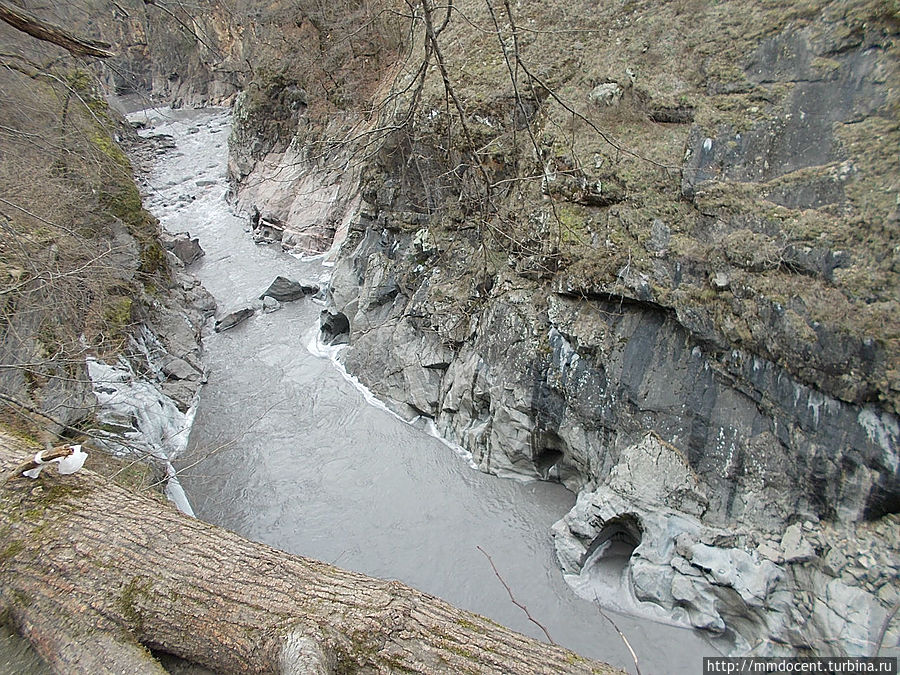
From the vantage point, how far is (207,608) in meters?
2.14

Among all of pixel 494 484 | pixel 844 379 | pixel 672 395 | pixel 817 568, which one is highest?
pixel 844 379

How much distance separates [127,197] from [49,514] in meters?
9.84

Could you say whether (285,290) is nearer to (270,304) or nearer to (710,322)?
(270,304)

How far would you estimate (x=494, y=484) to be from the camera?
6.81 metres

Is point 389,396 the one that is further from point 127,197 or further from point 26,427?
point 127,197

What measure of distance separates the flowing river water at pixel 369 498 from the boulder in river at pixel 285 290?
157 centimetres

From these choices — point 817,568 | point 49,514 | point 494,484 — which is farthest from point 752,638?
point 49,514

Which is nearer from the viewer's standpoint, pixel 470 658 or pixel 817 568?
pixel 470 658

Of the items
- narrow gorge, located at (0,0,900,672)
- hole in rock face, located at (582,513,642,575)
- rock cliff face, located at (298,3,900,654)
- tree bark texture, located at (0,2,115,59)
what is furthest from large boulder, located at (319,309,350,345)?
tree bark texture, located at (0,2,115,59)

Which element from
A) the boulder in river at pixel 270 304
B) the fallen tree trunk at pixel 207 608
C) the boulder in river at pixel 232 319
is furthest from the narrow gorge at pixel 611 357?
the boulder in river at pixel 270 304

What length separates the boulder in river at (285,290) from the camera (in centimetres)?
1177

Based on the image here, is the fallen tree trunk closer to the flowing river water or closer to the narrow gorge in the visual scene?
the flowing river water

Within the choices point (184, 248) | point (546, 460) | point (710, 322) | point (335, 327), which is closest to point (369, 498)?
point (546, 460)

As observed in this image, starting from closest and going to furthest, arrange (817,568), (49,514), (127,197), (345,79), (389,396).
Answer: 1. (49,514)
2. (817,568)
3. (389,396)
4. (127,197)
5. (345,79)
